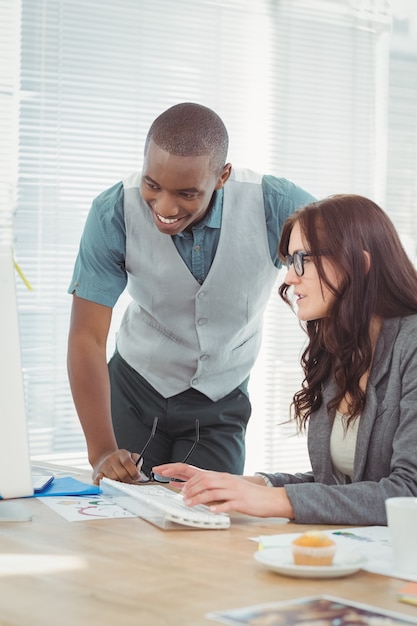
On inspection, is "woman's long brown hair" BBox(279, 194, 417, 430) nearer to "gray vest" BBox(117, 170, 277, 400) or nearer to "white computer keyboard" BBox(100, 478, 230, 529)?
"white computer keyboard" BBox(100, 478, 230, 529)

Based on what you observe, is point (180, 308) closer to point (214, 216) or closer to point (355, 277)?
point (214, 216)

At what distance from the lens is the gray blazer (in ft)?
4.43

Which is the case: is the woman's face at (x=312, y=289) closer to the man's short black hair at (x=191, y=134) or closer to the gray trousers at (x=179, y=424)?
the man's short black hair at (x=191, y=134)

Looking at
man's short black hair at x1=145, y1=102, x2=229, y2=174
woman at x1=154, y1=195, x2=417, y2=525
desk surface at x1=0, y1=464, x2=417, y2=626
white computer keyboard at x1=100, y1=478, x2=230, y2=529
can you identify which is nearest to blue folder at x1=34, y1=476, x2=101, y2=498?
white computer keyboard at x1=100, y1=478, x2=230, y2=529

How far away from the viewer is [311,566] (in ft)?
3.26

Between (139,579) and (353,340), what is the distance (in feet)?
2.48

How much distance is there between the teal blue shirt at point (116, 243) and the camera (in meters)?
2.13

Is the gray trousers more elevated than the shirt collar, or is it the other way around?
the shirt collar

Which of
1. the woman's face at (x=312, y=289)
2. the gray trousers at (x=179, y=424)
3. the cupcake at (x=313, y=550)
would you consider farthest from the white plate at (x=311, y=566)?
the gray trousers at (x=179, y=424)

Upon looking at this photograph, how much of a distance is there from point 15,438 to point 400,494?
24.1 inches

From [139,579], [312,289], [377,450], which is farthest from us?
[312,289]

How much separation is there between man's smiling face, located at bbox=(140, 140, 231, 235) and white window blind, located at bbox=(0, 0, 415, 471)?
1.73 meters

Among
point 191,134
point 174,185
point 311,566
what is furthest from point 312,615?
point 191,134

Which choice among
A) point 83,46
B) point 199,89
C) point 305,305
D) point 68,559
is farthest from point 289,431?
point 68,559
